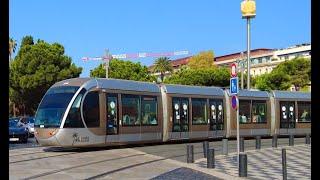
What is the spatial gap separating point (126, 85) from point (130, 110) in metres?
1.10

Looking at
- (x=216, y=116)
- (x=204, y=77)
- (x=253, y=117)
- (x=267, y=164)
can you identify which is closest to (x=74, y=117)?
(x=267, y=164)

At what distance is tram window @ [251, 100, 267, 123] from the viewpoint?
30.7 metres

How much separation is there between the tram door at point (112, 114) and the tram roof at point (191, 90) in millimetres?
3878

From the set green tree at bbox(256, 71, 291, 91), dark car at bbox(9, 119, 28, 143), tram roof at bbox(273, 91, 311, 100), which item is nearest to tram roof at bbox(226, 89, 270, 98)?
tram roof at bbox(273, 91, 311, 100)

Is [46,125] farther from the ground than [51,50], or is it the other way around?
[51,50]

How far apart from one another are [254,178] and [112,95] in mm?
10244

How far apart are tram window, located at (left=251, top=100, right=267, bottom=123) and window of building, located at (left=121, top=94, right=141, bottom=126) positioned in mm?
9494

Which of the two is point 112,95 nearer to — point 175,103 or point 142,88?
point 142,88

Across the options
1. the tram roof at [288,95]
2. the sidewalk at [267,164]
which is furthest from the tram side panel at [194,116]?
the tram roof at [288,95]

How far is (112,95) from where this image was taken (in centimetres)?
2216

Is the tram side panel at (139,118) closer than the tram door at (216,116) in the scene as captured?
Yes

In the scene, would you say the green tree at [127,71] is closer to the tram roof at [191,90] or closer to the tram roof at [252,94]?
the tram roof at [252,94]

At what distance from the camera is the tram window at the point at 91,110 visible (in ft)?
68.4
